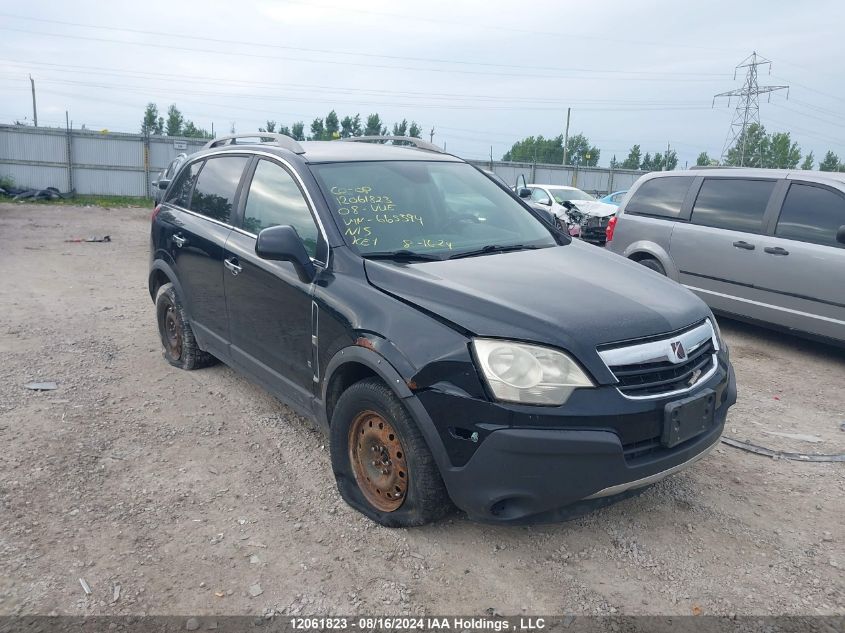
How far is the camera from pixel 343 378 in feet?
11.0

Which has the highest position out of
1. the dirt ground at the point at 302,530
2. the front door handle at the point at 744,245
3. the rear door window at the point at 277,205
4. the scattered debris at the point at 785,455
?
the rear door window at the point at 277,205

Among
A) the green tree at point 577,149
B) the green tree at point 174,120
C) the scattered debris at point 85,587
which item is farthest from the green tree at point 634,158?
the scattered debris at point 85,587

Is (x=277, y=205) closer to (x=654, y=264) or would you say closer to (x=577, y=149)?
(x=654, y=264)

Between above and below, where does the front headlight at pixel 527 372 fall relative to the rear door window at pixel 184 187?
below

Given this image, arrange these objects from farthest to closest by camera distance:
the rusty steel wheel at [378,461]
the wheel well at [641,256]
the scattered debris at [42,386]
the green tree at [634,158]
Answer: the green tree at [634,158]
the wheel well at [641,256]
the scattered debris at [42,386]
the rusty steel wheel at [378,461]

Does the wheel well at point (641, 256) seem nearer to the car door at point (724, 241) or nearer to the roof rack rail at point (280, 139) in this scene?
the car door at point (724, 241)

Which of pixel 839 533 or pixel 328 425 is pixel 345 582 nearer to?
pixel 328 425

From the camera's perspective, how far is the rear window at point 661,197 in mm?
7457

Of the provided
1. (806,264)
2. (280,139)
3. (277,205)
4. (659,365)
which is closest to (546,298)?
(659,365)

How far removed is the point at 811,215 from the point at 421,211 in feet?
14.4

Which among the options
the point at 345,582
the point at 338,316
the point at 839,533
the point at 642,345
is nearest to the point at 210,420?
the point at 338,316

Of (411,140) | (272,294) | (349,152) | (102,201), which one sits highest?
(411,140)

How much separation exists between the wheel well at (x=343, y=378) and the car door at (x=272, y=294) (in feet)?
0.61

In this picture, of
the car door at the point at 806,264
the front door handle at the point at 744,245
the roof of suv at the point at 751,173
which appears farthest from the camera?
the front door handle at the point at 744,245
